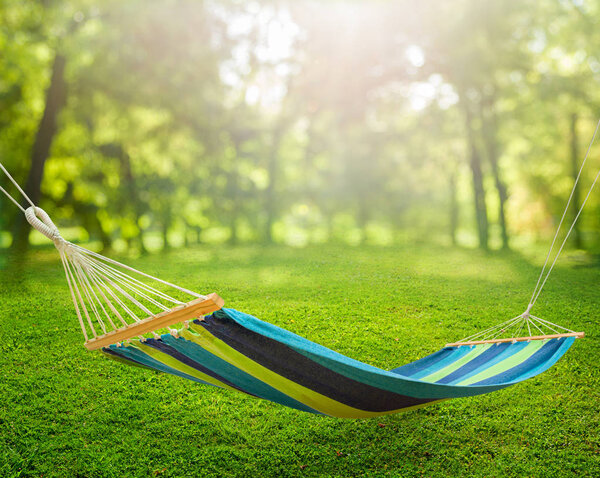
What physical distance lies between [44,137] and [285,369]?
20.3 feet

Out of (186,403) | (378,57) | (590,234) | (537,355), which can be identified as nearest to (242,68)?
(378,57)

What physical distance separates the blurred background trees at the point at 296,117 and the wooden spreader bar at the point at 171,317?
543 centimetres

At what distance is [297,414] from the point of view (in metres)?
2.63

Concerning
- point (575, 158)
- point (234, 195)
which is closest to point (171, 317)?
point (234, 195)

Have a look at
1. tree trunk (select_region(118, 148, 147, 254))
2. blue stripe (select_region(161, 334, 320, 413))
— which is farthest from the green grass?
tree trunk (select_region(118, 148, 147, 254))

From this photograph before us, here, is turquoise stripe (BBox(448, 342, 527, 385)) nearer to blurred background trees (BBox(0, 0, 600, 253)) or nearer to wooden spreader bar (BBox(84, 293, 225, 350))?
wooden spreader bar (BBox(84, 293, 225, 350))

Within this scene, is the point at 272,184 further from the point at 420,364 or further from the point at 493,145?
the point at 420,364

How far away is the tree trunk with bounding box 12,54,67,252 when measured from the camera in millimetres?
6473

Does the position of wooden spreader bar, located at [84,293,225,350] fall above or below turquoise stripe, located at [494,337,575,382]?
above

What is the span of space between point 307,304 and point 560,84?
635cm

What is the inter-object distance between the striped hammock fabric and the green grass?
55 cm

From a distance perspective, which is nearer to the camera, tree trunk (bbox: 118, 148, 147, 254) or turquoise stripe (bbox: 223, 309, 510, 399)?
turquoise stripe (bbox: 223, 309, 510, 399)

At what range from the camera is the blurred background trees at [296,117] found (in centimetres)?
723

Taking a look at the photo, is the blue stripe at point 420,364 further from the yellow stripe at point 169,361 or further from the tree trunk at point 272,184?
the tree trunk at point 272,184
